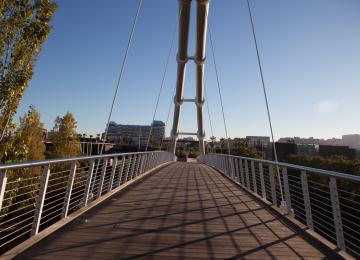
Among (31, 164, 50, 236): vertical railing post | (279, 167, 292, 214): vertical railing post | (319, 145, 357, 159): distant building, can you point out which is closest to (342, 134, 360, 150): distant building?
(319, 145, 357, 159): distant building

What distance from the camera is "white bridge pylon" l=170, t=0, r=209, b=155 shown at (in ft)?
67.1

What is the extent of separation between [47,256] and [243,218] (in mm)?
3468

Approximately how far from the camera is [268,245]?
436 cm

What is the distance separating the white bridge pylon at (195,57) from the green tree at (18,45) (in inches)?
519

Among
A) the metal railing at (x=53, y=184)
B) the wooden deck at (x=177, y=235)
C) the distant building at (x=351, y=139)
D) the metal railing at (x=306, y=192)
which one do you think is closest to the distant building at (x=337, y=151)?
the metal railing at (x=306, y=192)

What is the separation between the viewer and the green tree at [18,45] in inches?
289

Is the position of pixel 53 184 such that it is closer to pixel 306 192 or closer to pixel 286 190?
pixel 286 190

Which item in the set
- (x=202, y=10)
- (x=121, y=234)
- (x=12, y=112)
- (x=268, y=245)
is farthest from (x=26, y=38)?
(x=202, y=10)

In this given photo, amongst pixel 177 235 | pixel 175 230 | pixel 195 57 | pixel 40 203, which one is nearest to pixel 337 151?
pixel 195 57

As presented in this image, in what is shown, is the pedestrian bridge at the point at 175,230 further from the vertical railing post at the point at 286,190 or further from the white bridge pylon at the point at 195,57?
the white bridge pylon at the point at 195,57

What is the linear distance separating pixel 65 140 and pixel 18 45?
2120 centimetres

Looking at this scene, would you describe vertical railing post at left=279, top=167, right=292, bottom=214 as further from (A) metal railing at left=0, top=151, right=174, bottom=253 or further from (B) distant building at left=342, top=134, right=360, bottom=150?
(B) distant building at left=342, top=134, right=360, bottom=150

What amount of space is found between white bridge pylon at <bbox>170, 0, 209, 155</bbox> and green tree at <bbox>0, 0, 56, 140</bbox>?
1319 cm

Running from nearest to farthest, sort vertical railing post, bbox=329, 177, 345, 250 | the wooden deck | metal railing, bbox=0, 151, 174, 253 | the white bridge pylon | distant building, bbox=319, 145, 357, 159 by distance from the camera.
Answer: the wooden deck
vertical railing post, bbox=329, 177, 345, 250
metal railing, bbox=0, 151, 174, 253
the white bridge pylon
distant building, bbox=319, 145, 357, 159
